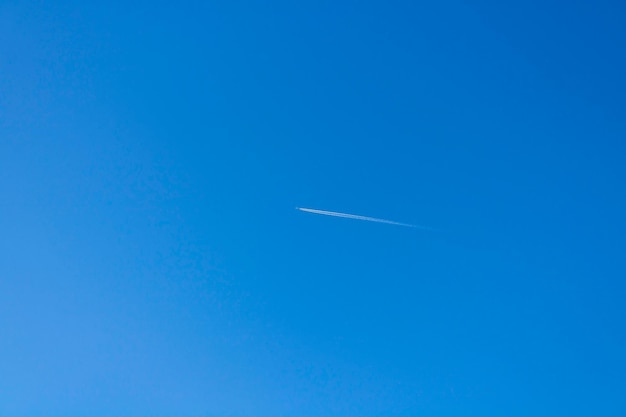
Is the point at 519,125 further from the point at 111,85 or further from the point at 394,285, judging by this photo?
the point at 111,85

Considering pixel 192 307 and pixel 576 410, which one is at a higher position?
pixel 192 307

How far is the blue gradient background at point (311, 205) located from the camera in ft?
5.55

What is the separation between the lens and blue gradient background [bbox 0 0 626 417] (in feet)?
5.55

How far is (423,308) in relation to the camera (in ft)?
5.69

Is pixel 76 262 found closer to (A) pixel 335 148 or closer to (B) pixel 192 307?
(B) pixel 192 307

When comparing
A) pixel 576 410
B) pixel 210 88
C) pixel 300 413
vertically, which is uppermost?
pixel 210 88

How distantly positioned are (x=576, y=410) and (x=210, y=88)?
4.67 feet

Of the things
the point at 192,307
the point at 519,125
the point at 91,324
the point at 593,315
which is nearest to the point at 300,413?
the point at 192,307

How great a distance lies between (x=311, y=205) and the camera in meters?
1.72

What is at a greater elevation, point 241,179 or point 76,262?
point 241,179

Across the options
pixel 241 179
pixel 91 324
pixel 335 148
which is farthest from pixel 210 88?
pixel 91 324

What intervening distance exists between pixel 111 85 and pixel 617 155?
1499mm

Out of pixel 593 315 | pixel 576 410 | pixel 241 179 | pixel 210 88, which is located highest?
pixel 210 88

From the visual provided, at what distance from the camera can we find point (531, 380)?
174 cm
